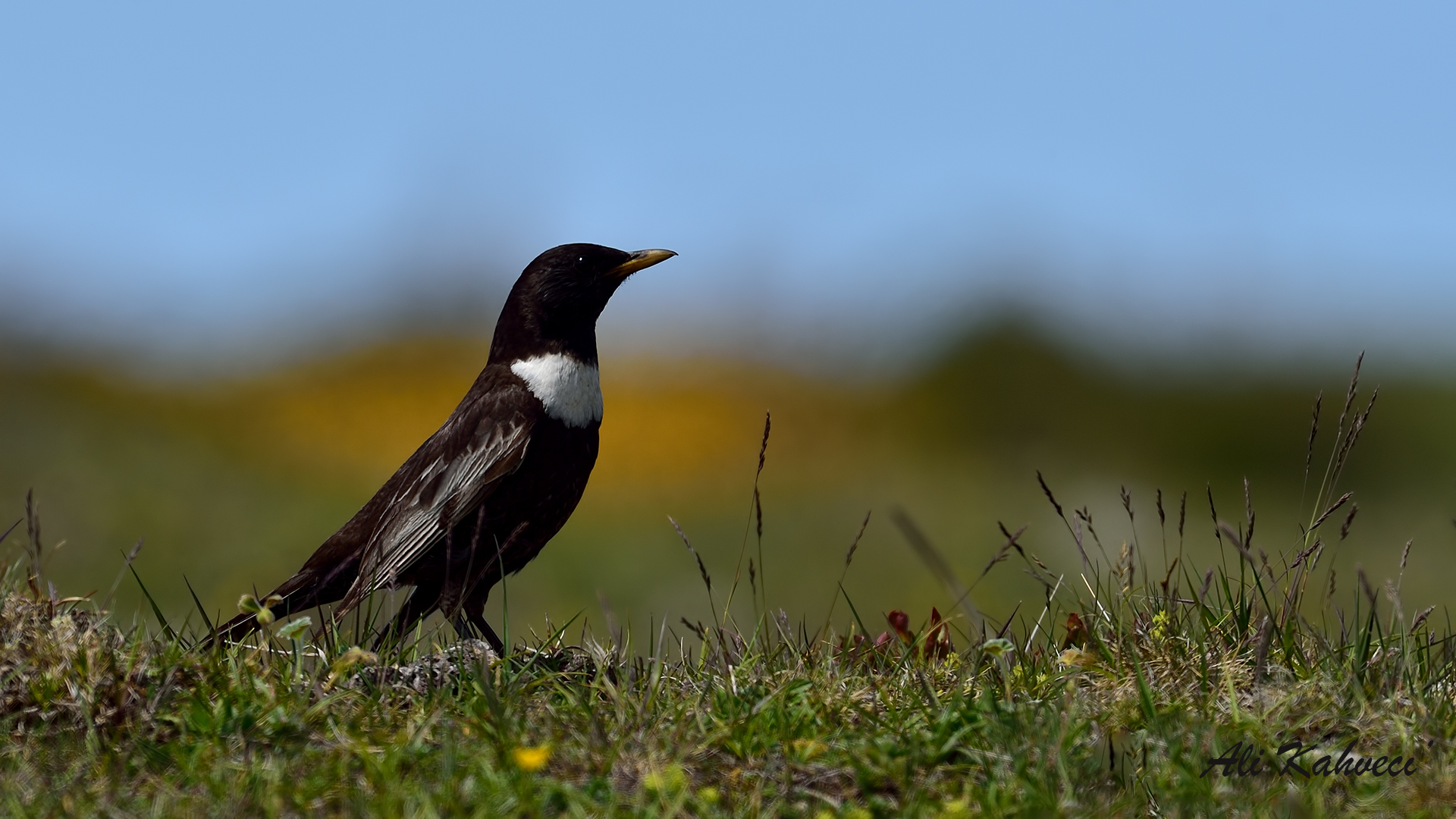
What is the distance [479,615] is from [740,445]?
11.0m

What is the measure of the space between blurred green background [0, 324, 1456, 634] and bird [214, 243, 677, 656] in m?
4.57

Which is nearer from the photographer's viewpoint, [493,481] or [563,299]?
[493,481]

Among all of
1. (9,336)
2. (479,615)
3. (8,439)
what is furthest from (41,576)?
(9,336)

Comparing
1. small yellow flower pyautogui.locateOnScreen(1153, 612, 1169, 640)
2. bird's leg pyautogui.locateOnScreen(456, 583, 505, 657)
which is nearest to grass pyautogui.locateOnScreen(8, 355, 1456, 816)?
small yellow flower pyautogui.locateOnScreen(1153, 612, 1169, 640)

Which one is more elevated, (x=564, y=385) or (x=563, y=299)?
(x=563, y=299)

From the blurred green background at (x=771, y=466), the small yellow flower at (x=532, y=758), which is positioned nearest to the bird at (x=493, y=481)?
the small yellow flower at (x=532, y=758)

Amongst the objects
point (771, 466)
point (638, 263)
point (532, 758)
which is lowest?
point (771, 466)

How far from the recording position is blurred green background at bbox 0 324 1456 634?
12.7 m

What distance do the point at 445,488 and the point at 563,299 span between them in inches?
43.8

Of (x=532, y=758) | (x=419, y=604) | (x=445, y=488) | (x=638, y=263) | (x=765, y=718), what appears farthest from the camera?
(x=638, y=263)

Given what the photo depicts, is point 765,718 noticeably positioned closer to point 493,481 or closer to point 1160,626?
point 1160,626

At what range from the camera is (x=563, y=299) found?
655 centimetres

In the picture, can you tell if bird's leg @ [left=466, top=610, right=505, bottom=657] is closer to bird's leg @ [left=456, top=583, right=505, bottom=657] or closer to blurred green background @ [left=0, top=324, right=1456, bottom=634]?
bird's leg @ [left=456, top=583, right=505, bottom=657]

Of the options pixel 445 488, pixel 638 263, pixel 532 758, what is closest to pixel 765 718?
pixel 532 758
